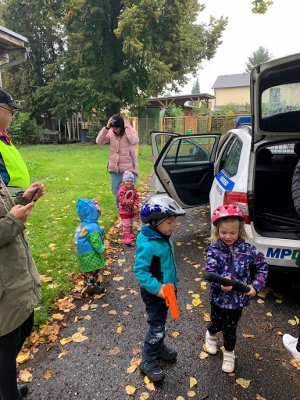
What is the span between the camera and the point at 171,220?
2.19m

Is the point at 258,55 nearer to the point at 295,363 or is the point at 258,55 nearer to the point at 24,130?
the point at 24,130

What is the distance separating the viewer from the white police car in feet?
10.1

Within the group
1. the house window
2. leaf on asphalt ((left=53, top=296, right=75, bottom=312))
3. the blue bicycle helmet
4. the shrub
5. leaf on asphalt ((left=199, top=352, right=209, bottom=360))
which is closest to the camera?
the blue bicycle helmet

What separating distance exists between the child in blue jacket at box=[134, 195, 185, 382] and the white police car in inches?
49.1

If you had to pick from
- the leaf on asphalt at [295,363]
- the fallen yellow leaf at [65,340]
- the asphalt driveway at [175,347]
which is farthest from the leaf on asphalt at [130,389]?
the leaf on asphalt at [295,363]

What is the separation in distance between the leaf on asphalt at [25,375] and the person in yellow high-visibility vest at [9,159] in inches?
57.8

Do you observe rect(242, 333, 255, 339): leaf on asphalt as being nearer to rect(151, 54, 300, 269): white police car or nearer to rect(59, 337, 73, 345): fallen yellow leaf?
rect(151, 54, 300, 269): white police car

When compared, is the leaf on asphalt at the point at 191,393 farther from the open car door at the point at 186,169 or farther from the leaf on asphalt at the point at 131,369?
the open car door at the point at 186,169

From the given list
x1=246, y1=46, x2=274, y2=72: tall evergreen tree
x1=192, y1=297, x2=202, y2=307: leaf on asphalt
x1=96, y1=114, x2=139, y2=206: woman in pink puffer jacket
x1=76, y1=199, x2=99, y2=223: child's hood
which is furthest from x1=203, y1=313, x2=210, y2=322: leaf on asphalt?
x1=246, y1=46, x2=274, y2=72: tall evergreen tree

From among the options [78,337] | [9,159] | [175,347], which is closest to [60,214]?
[78,337]

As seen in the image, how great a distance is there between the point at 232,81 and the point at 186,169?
184ft

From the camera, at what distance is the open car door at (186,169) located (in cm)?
498

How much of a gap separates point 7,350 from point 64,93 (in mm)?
20747

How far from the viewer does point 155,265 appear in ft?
7.41
